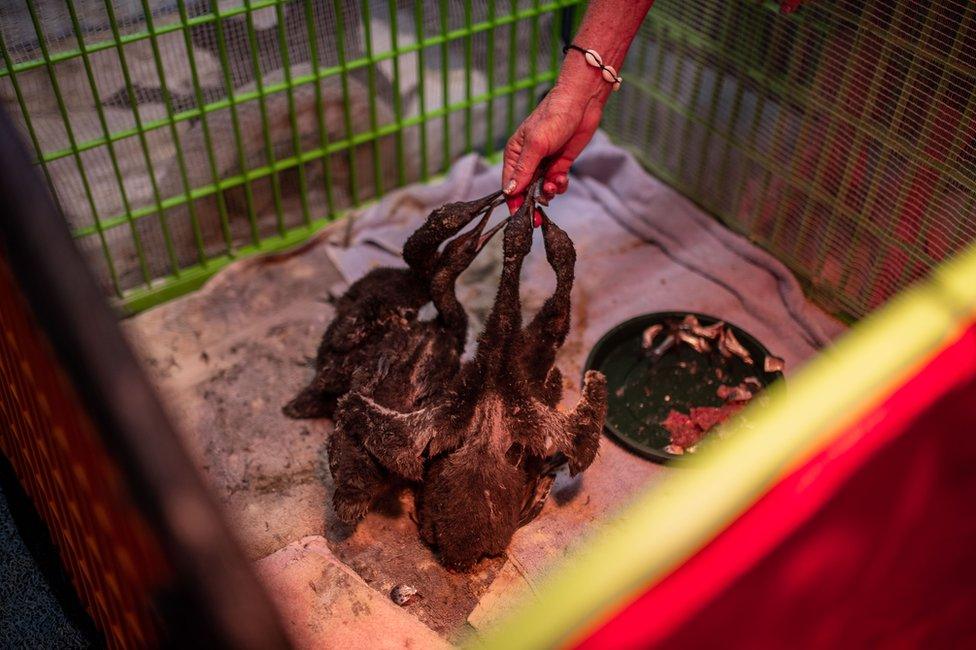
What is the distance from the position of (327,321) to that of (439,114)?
0.69 metres

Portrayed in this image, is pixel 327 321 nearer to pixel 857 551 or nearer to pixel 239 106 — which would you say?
pixel 239 106

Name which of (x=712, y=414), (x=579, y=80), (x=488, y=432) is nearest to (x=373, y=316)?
(x=488, y=432)

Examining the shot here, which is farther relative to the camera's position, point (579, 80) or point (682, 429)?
point (682, 429)

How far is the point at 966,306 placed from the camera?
39.8 inches

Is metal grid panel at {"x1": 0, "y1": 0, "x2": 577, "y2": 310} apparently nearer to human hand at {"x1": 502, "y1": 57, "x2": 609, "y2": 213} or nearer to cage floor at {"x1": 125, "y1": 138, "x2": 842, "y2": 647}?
cage floor at {"x1": 125, "y1": 138, "x2": 842, "y2": 647}

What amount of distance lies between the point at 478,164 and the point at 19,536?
1.59 metres

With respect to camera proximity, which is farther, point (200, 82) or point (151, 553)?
point (200, 82)

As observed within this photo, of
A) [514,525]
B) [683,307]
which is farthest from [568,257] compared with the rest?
[683,307]

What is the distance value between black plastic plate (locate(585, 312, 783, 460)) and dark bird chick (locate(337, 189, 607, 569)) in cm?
36

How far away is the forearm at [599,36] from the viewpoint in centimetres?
190

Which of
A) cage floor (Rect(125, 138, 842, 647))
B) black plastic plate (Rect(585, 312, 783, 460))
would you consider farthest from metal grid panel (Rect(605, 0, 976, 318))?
black plastic plate (Rect(585, 312, 783, 460))

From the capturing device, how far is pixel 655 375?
2229 mm

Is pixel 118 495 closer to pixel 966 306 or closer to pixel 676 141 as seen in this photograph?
pixel 966 306

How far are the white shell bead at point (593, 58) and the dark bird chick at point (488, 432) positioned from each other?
0.36 metres
